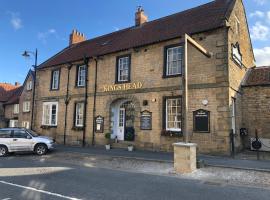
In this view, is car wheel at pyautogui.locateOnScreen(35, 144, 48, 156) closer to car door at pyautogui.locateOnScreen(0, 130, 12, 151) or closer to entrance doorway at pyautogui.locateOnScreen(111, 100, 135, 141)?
car door at pyautogui.locateOnScreen(0, 130, 12, 151)

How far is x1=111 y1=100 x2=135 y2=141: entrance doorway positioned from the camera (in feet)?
58.2

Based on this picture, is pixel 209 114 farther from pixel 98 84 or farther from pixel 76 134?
pixel 76 134

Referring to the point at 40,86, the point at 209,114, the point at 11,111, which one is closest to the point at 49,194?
the point at 209,114

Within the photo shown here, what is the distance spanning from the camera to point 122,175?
9656mm

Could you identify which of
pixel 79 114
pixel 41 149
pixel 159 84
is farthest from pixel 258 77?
pixel 41 149

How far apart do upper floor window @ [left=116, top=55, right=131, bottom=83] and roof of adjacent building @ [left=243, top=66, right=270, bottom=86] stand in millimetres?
7711

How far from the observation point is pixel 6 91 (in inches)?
1380

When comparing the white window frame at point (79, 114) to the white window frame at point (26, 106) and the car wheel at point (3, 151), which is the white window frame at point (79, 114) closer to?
the car wheel at point (3, 151)

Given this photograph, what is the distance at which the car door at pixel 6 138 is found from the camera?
1517 centimetres

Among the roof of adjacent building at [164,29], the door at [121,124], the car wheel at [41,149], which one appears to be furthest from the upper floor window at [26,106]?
the door at [121,124]

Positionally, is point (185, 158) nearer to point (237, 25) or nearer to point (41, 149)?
point (41, 149)

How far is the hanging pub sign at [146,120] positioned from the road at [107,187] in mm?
5735

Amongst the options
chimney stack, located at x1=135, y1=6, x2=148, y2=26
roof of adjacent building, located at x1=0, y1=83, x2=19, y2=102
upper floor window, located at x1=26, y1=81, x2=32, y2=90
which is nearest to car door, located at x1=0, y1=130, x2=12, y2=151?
upper floor window, located at x1=26, y1=81, x2=32, y2=90

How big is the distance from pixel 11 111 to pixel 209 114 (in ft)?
83.4
